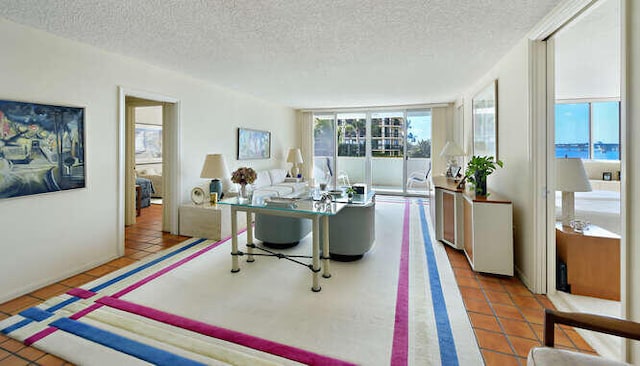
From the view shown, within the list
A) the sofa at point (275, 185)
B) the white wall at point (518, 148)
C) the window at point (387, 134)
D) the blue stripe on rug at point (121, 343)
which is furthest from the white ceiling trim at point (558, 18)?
the window at point (387, 134)

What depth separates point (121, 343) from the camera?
186 cm

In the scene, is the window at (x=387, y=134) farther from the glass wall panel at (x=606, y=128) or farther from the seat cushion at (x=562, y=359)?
the seat cushion at (x=562, y=359)

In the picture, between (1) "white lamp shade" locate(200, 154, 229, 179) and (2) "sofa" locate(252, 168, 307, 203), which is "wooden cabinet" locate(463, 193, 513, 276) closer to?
(2) "sofa" locate(252, 168, 307, 203)

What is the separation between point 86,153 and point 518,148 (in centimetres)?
446

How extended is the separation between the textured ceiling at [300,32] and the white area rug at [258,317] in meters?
2.37

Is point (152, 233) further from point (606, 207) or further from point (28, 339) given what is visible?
point (606, 207)

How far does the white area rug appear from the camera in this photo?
176cm

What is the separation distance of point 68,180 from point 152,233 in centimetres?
170

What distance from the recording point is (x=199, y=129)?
4.59 m

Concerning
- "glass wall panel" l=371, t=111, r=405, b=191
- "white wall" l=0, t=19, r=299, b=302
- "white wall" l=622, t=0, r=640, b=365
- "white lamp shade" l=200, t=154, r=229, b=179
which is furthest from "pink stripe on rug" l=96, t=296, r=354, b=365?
"glass wall panel" l=371, t=111, r=405, b=191

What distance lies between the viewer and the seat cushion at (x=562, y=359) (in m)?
1.07

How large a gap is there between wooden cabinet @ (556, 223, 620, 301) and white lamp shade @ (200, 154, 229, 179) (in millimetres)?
4099

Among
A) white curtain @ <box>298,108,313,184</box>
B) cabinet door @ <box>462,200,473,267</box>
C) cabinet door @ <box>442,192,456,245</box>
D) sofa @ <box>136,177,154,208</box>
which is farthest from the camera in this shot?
white curtain @ <box>298,108,313,184</box>

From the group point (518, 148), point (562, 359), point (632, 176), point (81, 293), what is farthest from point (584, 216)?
point (81, 293)
